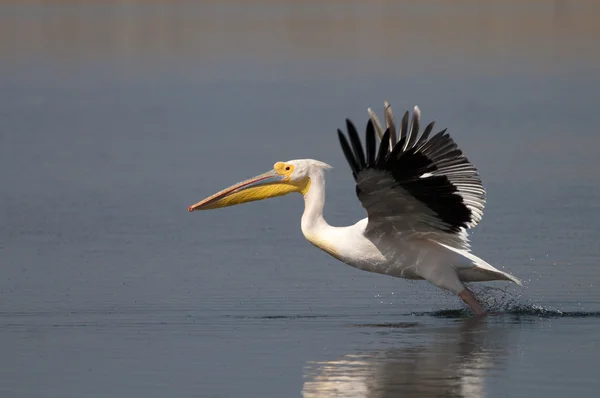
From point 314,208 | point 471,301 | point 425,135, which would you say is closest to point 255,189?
point 314,208

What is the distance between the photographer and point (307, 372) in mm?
7410

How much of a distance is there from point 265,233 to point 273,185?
1940 millimetres

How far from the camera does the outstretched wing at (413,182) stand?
845 cm

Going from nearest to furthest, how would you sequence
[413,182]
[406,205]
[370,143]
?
1. [370,143]
2. [413,182]
3. [406,205]

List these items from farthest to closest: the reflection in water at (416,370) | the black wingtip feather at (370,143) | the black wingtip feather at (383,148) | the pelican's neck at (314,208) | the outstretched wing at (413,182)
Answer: the pelican's neck at (314,208)
the outstretched wing at (413,182)
the black wingtip feather at (383,148)
the black wingtip feather at (370,143)
the reflection in water at (416,370)

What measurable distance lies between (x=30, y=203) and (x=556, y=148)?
5.94 m

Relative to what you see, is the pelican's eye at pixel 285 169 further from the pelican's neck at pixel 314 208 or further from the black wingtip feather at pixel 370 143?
the black wingtip feather at pixel 370 143

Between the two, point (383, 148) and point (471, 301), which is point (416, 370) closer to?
point (383, 148)

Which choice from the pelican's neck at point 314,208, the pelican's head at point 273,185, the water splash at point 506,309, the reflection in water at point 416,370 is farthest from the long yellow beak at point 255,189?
the reflection in water at point 416,370

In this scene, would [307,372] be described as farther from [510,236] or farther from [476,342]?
[510,236]

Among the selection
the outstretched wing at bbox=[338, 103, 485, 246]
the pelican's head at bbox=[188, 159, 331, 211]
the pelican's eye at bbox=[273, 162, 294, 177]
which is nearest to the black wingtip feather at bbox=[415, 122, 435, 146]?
the outstretched wing at bbox=[338, 103, 485, 246]

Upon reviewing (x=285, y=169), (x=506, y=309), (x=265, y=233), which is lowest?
(x=506, y=309)

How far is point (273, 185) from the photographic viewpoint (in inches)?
393

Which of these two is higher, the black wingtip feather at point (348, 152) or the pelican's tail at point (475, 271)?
the black wingtip feather at point (348, 152)
